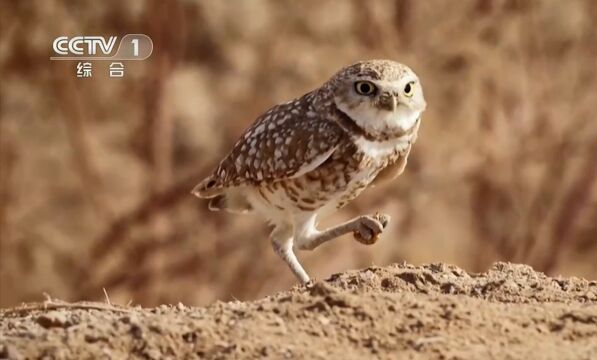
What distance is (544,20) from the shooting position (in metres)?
8.04

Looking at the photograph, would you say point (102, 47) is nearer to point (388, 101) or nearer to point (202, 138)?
point (202, 138)

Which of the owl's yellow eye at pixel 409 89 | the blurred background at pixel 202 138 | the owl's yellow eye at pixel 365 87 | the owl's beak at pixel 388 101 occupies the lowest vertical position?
the owl's beak at pixel 388 101

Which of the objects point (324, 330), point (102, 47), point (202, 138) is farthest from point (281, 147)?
point (102, 47)

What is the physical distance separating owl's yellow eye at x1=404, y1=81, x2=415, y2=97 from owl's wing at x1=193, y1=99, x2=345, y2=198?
0.25m

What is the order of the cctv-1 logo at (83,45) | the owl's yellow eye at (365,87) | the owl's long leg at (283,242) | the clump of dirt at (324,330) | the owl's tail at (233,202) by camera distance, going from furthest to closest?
1. the cctv-1 logo at (83,45)
2. the owl's tail at (233,202)
3. the owl's long leg at (283,242)
4. the owl's yellow eye at (365,87)
5. the clump of dirt at (324,330)

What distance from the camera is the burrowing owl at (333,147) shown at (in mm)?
4023

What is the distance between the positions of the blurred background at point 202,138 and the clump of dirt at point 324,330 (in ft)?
15.0

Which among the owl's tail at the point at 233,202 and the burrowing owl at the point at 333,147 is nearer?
the burrowing owl at the point at 333,147

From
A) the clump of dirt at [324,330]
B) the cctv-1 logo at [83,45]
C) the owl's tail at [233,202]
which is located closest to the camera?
the clump of dirt at [324,330]

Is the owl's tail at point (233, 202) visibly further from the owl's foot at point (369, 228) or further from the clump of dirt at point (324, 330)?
the clump of dirt at point (324, 330)

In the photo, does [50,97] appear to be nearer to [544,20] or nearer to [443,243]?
[443,243]

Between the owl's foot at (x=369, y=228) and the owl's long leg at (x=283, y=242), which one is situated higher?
the owl's long leg at (x=283, y=242)

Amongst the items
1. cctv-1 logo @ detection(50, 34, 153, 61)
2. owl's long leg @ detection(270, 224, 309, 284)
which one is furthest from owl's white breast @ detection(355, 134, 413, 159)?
cctv-1 logo @ detection(50, 34, 153, 61)

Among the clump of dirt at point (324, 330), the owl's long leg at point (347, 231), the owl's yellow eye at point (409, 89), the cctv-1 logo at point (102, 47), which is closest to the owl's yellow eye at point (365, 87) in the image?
the owl's yellow eye at point (409, 89)
